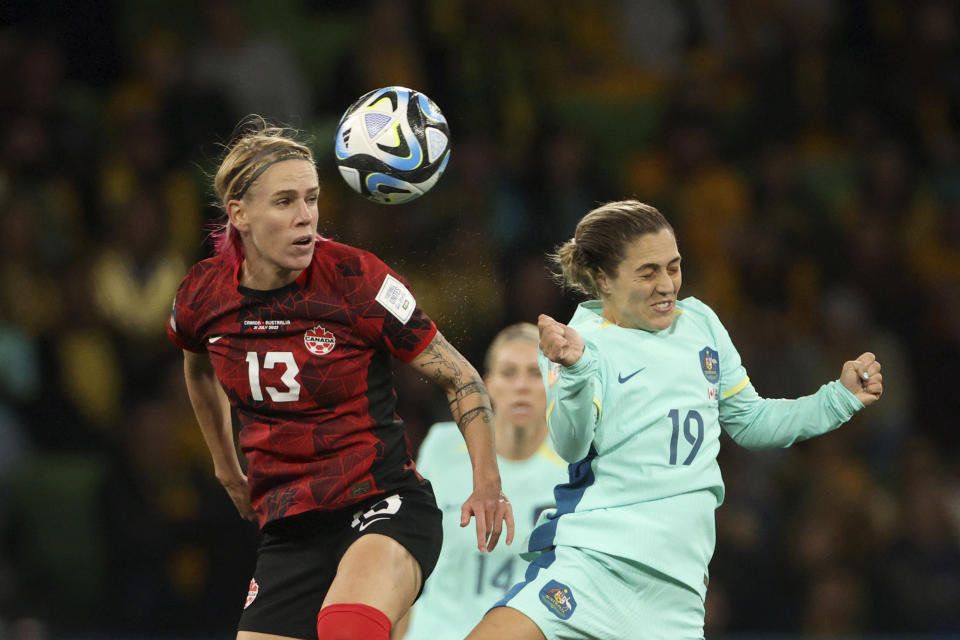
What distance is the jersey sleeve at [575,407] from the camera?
3.53 metres

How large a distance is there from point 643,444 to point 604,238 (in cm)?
65

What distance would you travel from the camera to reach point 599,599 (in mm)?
3643

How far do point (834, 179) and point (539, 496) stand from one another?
463 cm

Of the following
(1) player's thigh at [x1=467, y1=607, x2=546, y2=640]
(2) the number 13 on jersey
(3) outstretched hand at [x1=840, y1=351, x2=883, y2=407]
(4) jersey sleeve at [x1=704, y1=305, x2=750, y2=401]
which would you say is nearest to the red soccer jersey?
(2) the number 13 on jersey

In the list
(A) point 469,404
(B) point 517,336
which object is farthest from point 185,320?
(B) point 517,336

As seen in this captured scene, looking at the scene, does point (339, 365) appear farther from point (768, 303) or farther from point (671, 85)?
point (671, 85)

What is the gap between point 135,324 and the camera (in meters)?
7.52

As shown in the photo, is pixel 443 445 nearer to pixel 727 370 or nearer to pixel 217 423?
pixel 217 423

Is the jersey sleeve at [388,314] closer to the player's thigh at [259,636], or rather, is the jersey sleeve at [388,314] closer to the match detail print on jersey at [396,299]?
the match detail print on jersey at [396,299]

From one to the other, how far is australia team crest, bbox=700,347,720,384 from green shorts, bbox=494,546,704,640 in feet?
1.99

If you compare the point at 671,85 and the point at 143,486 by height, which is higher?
the point at 671,85

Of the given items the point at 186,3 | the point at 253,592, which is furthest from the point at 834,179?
the point at 253,592

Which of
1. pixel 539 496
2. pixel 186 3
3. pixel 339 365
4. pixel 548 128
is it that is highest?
pixel 186 3

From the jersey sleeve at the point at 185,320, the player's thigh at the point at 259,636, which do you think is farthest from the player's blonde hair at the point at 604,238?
the player's thigh at the point at 259,636
